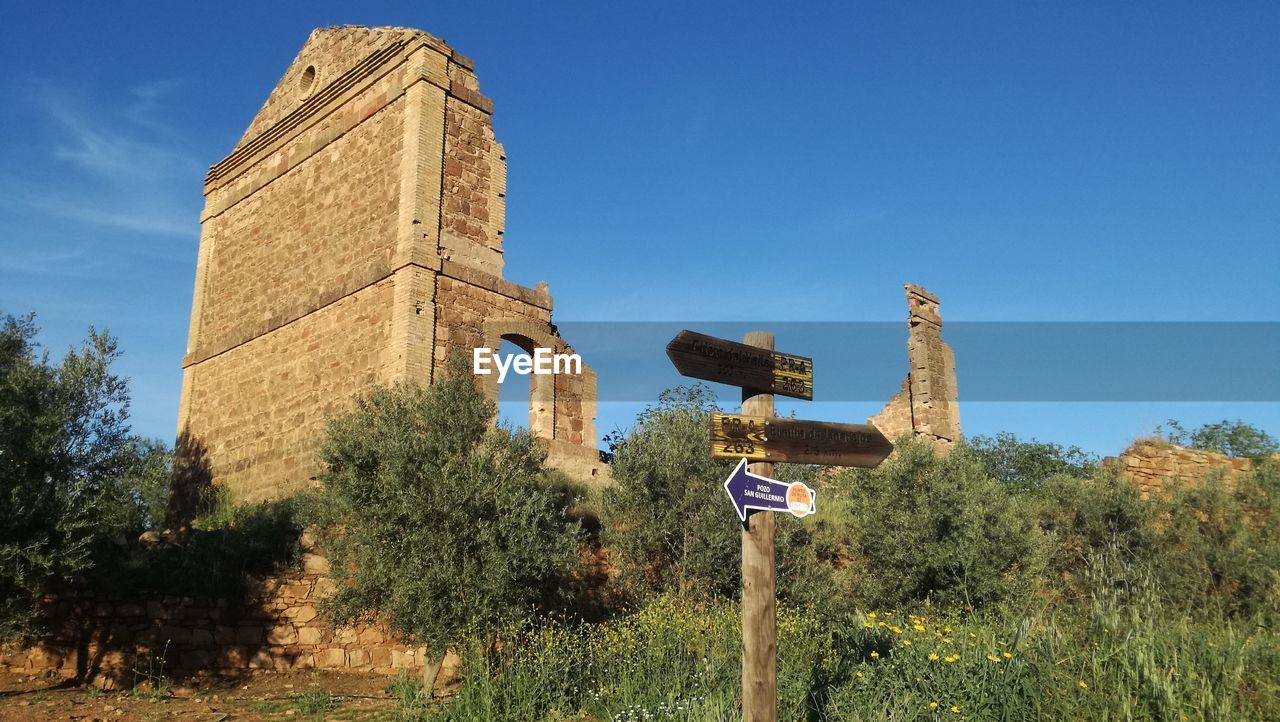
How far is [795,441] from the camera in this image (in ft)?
21.9

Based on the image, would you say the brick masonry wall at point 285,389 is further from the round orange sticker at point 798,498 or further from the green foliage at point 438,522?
the round orange sticker at point 798,498

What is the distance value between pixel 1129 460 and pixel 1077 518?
269 centimetres

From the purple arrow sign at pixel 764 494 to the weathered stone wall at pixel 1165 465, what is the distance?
15048 mm

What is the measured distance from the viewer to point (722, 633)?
10.1m

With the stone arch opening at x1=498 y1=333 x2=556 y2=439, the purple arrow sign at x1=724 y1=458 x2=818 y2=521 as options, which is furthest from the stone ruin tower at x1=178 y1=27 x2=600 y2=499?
the purple arrow sign at x1=724 y1=458 x2=818 y2=521

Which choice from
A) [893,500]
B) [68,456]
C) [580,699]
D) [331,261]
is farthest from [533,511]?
[331,261]

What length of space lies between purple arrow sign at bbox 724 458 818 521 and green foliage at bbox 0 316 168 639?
8183 millimetres

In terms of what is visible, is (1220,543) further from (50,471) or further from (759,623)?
(50,471)

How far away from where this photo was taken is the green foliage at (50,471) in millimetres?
9914

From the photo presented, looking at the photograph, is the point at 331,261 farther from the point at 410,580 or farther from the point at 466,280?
the point at 410,580

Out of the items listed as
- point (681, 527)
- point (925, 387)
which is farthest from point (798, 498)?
point (925, 387)

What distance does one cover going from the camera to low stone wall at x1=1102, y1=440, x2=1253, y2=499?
18734 millimetres

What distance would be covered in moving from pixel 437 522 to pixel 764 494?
19.0ft

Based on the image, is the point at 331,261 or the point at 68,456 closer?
the point at 68,456
